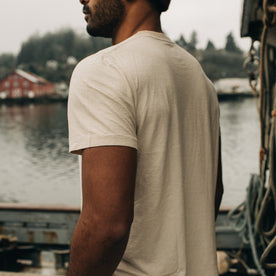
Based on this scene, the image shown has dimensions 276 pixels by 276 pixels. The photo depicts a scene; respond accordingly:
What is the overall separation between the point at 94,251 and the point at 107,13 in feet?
1.75

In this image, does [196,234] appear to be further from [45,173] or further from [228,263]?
[45,173]

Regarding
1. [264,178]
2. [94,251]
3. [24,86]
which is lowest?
[24,86]

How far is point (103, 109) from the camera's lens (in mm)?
782

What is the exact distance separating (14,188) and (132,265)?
21535mm

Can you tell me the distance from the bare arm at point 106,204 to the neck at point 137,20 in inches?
11.8

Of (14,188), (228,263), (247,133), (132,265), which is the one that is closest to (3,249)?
(228,263)

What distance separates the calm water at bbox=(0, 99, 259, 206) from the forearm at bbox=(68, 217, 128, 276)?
1491 cm

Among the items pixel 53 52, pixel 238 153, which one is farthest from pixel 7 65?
pixel 238 153

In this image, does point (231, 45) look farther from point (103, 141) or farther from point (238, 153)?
point (103, 141)

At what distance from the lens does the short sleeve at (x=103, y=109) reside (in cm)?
78

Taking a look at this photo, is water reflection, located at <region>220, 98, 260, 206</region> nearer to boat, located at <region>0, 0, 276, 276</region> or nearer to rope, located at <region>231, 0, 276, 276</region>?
boat, located at <region>0, 0, 276, 276</region>

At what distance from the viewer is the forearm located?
801 millimetres

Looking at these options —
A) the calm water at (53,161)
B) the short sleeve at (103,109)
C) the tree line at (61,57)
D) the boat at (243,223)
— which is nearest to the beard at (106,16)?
the short sleeve at (103,109)

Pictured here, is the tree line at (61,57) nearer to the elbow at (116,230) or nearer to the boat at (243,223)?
the boat at (243,223)
